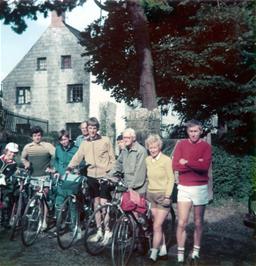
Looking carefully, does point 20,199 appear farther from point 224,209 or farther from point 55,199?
point 224,209

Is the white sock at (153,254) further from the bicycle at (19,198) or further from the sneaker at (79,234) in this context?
the bicycle at (19,198)

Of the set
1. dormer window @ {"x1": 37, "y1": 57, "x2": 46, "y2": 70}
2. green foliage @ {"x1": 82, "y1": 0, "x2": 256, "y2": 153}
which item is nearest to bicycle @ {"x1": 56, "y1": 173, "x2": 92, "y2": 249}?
green foliage @ {"x1": 82, "y1": 0, "x2": 256, "y2": 153}

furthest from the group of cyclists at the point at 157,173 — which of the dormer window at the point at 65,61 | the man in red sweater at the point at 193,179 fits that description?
the dormer window at the point at 65,61

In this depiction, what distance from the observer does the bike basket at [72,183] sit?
6.45m

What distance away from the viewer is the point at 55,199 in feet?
23.5

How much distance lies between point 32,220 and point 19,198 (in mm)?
525

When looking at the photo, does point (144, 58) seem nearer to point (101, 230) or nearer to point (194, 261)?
point (101, 230)

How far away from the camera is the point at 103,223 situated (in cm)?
580

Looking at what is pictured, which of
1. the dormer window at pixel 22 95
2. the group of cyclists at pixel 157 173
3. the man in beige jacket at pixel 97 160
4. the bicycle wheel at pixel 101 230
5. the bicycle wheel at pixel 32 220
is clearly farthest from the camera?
the dormer window at pixel 22 95

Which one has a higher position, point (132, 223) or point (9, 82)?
point (9, 82)

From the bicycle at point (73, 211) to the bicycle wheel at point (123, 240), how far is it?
115cm

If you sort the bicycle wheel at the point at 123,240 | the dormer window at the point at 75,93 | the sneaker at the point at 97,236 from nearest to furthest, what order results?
the bicycle wheel at the point at 123,240, the sneaker at the point at 97,236, the dormer window at the point at 75,93

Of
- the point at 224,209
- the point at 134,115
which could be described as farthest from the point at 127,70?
the point at 224,209

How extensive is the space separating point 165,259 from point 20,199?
2.43 m
